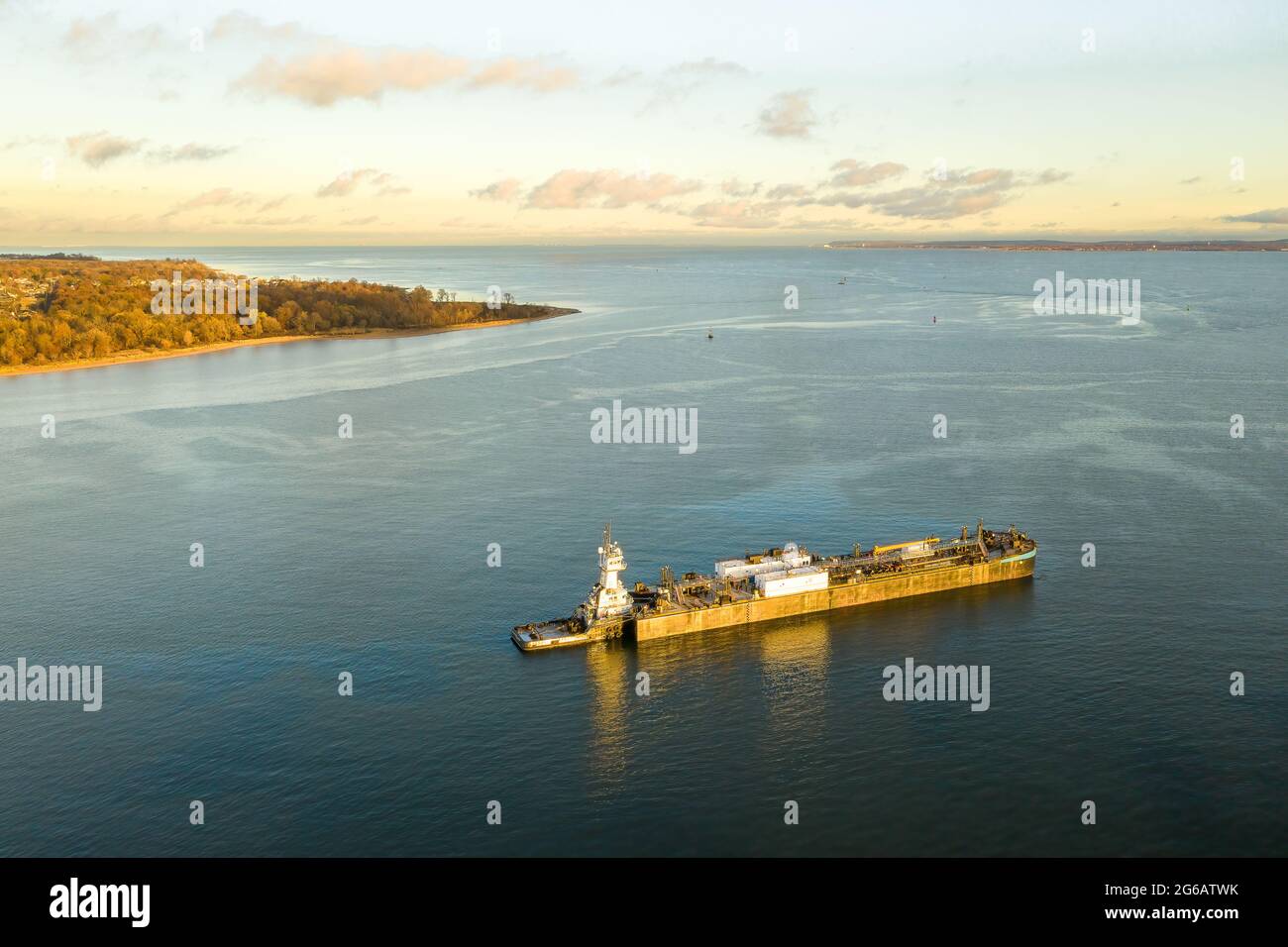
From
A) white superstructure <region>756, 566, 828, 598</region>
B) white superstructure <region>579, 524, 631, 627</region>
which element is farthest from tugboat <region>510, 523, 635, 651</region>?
white superstructure <region>756, 566, 828, 598</region>

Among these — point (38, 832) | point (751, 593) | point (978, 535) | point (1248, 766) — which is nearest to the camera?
point (38, 832)

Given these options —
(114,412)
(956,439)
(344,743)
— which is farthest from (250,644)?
(114,412)

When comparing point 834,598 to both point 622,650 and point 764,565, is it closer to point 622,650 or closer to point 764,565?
point 764,565

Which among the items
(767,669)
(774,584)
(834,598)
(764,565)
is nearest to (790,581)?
(774,584)

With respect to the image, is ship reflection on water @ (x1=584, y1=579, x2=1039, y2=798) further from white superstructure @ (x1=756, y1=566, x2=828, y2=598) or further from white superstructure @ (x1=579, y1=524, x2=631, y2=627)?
white superstructure @ (x1=756, y1=566, x2=828, y2=598)
